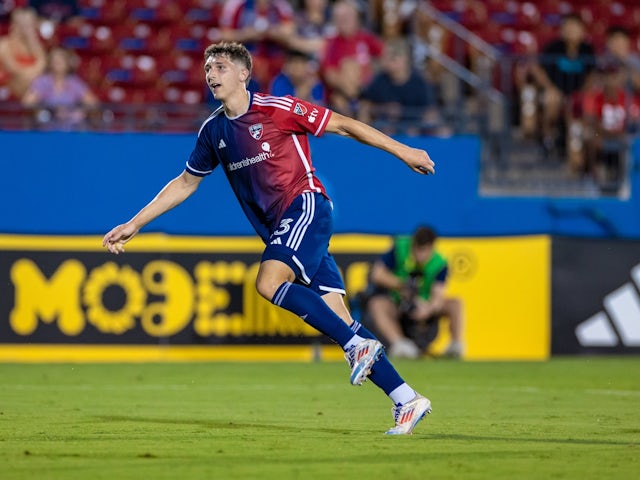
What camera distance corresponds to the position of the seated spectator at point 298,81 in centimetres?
1620

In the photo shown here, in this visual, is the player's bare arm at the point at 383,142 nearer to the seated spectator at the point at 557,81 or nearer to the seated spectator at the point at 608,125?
the seated spectator at the point at 557,81

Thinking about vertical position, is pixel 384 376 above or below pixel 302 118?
below

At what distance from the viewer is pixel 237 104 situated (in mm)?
8312

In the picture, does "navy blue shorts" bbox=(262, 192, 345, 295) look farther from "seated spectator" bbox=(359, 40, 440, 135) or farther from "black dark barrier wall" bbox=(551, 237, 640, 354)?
"seated spectator" bbox=(359, 40, 440, 135)

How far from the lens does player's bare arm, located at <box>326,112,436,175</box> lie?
7.71 meters

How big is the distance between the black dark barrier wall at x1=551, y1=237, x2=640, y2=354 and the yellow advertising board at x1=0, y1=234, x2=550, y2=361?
0.72 ft

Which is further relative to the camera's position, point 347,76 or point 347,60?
point 347,60

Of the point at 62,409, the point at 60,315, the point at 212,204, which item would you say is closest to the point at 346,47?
the point at 212,204

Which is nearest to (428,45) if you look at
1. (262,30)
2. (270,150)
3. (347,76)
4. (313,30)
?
(313,30)

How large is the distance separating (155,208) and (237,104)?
89 cm

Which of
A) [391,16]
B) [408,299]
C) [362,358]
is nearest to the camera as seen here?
[362,358]

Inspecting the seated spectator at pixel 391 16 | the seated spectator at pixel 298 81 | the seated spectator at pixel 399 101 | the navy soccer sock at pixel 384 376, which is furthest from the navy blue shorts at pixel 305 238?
the seated spectator at pixel 391 16

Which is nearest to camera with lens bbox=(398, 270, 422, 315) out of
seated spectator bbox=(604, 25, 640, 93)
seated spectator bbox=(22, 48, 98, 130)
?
seated spectator bbox=(22, 48, 98, 130)

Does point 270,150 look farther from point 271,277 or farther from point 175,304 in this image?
point 175,304
